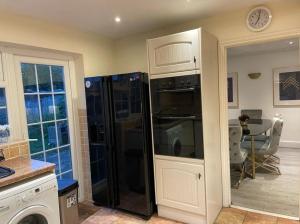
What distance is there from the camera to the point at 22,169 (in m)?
1.85

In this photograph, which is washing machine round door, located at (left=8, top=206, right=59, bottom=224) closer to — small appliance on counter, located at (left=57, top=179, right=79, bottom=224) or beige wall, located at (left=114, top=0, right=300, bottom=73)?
small appliance on counter, located at (left=57, top=179, right=79, bottom=224)

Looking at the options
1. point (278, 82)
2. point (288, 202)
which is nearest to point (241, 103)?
point (278, 82)

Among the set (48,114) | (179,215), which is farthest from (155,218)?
(48,114)

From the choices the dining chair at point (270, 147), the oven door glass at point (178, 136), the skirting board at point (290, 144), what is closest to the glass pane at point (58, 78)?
the oven door glass at point (178, 136)

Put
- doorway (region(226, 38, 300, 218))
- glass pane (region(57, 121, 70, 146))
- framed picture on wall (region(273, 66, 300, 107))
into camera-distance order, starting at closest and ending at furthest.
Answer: glass pane (region(57, 121, 70, 146)), doorway (region(226, 38, 300, 218)), framed picture on wall (region(273, 66, 300, 107))

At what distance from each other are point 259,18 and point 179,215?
89.7 inches

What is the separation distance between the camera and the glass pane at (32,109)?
251cm

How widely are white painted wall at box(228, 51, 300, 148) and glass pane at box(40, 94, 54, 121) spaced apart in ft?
14.8

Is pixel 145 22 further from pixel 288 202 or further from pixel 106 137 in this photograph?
pixel 288 202

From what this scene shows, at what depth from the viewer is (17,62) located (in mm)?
2387

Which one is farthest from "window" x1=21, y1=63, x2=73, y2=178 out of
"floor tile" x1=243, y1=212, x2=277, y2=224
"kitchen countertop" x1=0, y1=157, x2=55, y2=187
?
"floor tile" x1=243, y1=212, x2=277, y2=224

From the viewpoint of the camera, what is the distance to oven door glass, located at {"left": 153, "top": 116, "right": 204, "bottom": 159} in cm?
224

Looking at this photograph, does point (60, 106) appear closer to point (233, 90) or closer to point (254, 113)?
point (233, 90)

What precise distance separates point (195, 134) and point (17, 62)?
202 centimetres
